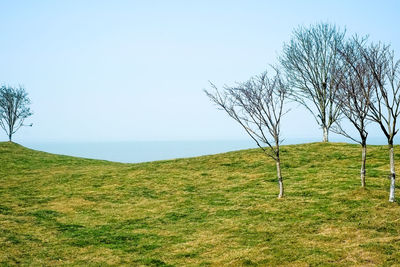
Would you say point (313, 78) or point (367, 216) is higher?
point (313, 78)

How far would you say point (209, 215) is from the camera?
72.5 ft

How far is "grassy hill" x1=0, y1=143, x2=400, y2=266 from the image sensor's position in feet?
49.4

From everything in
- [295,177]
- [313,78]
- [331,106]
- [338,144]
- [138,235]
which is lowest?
[138,235]

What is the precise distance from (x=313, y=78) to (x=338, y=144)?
10.1 metres

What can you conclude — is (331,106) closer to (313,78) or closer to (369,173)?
(313,78)

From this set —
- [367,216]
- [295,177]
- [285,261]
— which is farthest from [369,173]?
Result: [285,261]

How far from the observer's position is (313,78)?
4741cm

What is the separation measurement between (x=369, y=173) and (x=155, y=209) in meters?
18.2

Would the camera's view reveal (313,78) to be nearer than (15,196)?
No

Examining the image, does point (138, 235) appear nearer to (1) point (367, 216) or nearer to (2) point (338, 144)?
(1) point (367, 216)

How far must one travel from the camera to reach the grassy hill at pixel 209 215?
15.1m

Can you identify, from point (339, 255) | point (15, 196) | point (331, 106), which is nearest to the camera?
point (339, 255)

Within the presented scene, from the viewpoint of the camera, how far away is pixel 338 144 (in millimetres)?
43688

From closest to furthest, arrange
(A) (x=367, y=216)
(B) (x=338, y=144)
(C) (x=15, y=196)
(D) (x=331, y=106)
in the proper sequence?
(A) (x=367, y=216) < (C) (x=15, y=196) < (B) (x=338, y=144) < (D) (x=331, y=106)
